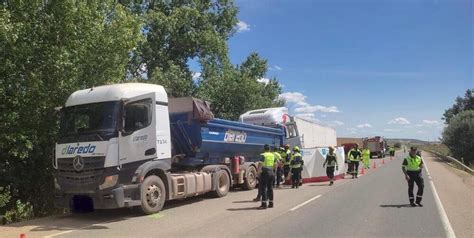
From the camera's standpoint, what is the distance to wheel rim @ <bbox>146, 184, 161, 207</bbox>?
12.3 meters

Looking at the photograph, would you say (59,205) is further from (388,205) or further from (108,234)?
(388,205)

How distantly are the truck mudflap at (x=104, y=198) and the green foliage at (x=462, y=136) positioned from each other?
43775 mm

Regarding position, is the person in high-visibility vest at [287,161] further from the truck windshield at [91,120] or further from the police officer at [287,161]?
the truck windshield at [91,120]

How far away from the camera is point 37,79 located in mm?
13445

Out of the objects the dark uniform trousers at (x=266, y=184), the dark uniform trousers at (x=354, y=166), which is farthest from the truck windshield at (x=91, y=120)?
the dark uniform trousers at (x=354, y=166)

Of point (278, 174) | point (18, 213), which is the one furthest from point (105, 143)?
point (278, 174)

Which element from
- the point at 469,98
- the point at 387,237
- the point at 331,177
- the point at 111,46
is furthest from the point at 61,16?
the point at 469,98

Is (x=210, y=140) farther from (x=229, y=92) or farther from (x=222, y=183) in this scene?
(x=229, y=92)

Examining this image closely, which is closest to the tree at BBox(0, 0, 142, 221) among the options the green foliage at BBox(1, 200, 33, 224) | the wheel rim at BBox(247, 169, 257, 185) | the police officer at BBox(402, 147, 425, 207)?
the green foliage at BBox(1, 200, 33, 224)

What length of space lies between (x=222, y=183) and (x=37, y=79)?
645 cm

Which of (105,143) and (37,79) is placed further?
(37,79)

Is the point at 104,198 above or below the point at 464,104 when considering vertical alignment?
below

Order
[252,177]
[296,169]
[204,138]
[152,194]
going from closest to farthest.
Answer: [152,194] → [204,138] → [252,177] → [296,169]

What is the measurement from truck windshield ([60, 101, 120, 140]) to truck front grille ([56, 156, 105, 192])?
1.93 ft
